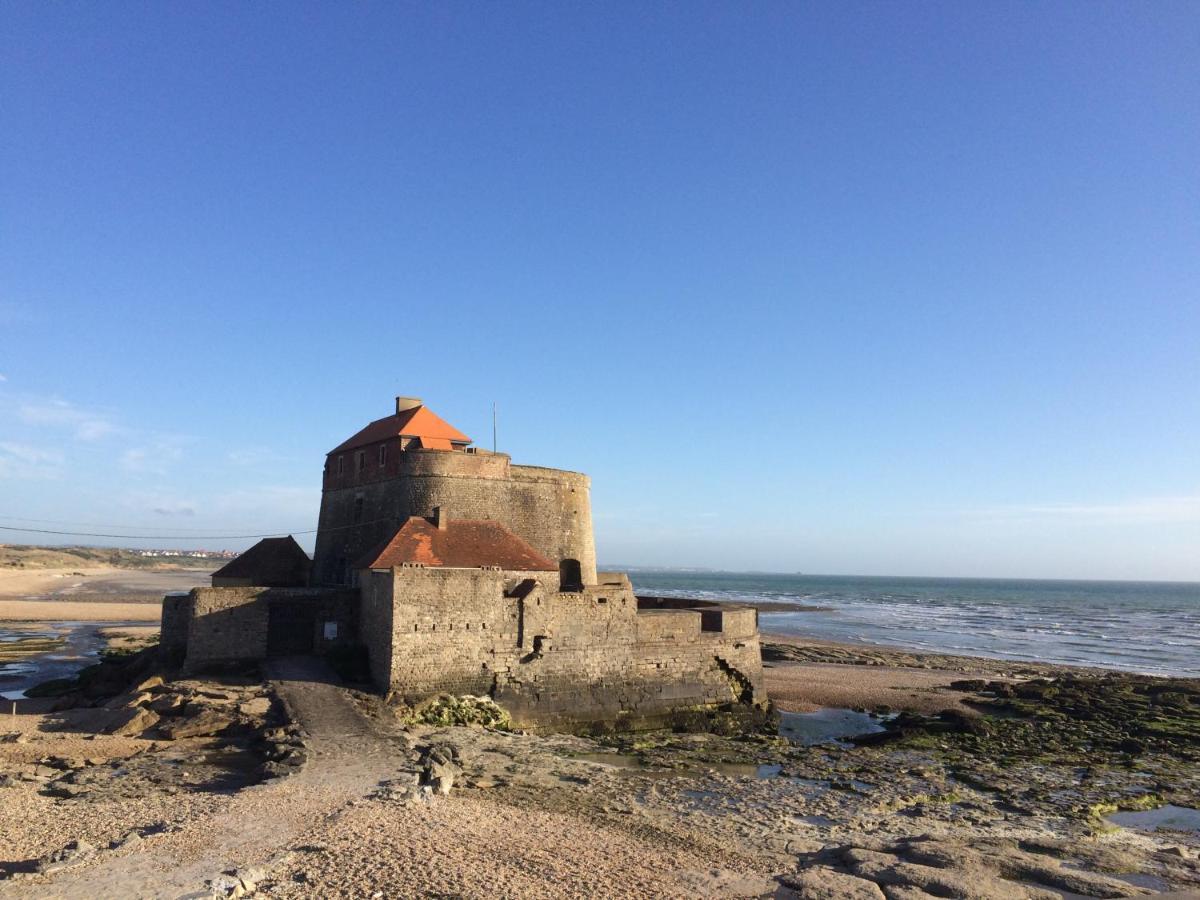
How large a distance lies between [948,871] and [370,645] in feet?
47.2

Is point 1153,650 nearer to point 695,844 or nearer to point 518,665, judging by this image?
point 518,665

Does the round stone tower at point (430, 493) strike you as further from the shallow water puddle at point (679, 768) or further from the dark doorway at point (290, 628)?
the shallow water puddle at point (679, 768)

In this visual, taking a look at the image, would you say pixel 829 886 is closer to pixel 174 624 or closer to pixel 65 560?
pixel 174 624

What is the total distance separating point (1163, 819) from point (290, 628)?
2081cm

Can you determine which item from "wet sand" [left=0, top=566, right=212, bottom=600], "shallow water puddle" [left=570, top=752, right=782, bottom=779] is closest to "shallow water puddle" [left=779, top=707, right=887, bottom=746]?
"shallow water puddle" [left=570, top=752, right=782, bottom=779]

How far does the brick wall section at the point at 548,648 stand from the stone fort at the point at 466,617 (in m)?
0.03

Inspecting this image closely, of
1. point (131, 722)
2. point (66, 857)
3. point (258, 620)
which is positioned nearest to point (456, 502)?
point (258, 620)

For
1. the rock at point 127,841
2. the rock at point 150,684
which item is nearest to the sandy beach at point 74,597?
the rock at point 150,684

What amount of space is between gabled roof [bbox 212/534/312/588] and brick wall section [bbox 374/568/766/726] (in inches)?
283

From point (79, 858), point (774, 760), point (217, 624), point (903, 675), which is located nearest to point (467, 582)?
point (217, 624)

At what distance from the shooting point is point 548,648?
20.8 metres

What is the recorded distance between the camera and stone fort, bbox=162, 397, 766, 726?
19438 millimetres

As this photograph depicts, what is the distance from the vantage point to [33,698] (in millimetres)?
23516

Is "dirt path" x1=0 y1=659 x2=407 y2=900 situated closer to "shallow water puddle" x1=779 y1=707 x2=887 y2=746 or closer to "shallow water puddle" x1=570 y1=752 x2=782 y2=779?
"shallow water puddle" x1=570 y1=752 x2=782 y2=779
